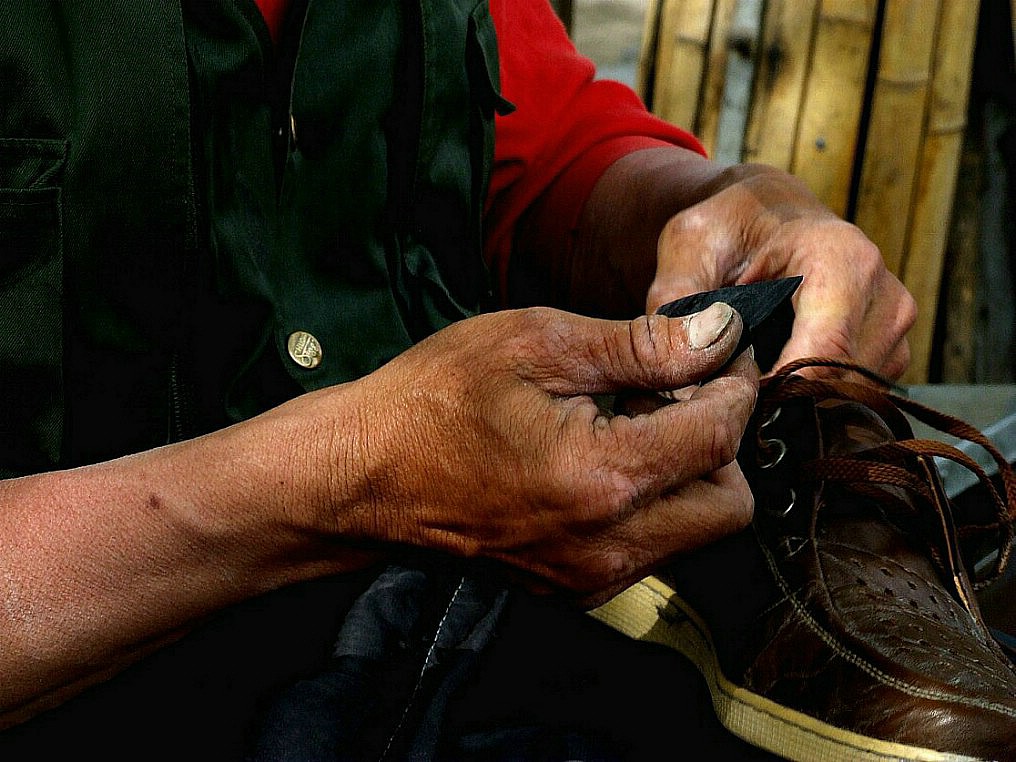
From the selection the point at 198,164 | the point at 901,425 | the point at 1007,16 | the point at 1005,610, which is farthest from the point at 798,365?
the point at 1007,16

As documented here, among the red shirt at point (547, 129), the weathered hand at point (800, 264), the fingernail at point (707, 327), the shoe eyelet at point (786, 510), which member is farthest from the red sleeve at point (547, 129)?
the fingernail at point (707, 327)

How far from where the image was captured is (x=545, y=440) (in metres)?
0.69

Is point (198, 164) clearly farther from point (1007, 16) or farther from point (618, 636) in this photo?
point (1007, 16)

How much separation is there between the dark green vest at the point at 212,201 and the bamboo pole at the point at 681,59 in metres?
1.42

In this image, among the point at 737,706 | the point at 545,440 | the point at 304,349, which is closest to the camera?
the point at 545,440

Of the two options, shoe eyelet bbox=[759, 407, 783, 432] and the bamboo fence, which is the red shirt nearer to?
shoe eyelet bbox=[759, 407, 783, 432]

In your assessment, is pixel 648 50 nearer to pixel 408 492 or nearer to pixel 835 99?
pixel 835 99

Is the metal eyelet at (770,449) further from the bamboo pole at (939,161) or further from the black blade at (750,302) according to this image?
the bamboo pole at (939,161)

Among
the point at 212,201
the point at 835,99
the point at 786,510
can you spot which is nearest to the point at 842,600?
the point at 786,510

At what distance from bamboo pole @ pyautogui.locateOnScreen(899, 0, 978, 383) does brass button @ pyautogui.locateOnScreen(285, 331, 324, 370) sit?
197 cm

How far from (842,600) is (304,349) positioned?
606 mm

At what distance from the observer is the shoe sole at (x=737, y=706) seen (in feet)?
2.49

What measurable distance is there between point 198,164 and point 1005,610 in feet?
3.58

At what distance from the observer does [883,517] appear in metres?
0.94
